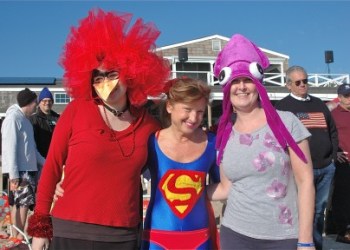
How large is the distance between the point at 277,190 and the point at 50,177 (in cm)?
118

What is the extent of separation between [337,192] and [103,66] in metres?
4.24

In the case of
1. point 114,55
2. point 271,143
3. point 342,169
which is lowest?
point 342,169

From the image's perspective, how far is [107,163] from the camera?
2.38m

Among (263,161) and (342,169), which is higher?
(263,161)

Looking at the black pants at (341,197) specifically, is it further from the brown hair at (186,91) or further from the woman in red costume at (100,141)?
the woman in red costume at (100,141)

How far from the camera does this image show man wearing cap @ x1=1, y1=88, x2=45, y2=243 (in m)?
5.05

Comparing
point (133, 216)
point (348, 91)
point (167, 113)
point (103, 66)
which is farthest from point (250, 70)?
point (348, 91)

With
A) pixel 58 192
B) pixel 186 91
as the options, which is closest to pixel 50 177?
pixel 58 192

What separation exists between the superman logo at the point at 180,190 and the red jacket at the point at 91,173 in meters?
0.17

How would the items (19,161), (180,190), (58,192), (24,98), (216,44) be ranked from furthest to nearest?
(216,44) < (24,98) < (19,161) < (180,190) < (58,192)

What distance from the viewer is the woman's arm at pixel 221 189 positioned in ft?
8.58

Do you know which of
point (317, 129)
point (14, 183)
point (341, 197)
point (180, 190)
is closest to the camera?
point (180, 190)

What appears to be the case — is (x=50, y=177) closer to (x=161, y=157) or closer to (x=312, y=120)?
(x=161, y=157)

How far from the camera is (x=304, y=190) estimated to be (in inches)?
90.7
